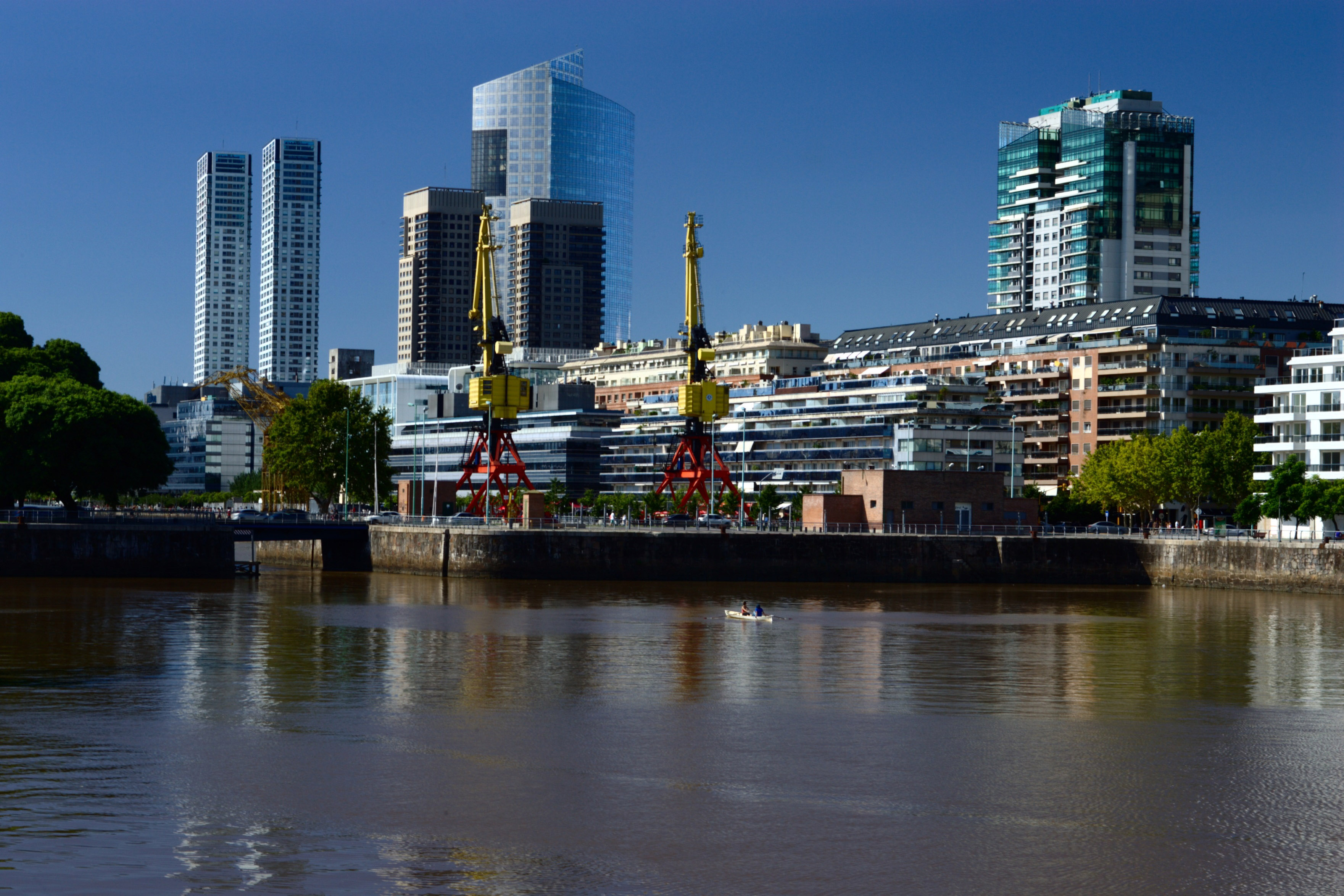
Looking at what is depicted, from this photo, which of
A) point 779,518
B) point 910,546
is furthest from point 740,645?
point 779,518

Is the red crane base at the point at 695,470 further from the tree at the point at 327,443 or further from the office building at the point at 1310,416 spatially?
the office building at the point at 1310,416

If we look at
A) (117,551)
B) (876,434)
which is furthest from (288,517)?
(876,434)

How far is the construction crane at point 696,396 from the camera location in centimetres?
14388

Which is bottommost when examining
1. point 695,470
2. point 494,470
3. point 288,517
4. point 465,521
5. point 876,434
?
point 465,521

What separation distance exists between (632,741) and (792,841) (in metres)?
11.8

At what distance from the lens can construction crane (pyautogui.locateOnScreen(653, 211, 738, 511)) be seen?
472 feet

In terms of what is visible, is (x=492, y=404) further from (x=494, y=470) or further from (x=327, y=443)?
(x=327, y=443)

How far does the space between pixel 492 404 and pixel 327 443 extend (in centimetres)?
2197

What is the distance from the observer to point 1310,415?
130625 mm

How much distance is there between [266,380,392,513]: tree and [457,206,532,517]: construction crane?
12325 millimetres

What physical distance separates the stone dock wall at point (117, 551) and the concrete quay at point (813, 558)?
51.6 feet

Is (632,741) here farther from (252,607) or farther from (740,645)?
(252,607)

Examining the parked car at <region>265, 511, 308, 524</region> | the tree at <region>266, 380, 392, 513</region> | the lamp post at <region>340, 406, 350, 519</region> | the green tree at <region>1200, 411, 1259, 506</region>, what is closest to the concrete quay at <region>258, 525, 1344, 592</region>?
the parked car at <region>265, 511, 308, 524</region>

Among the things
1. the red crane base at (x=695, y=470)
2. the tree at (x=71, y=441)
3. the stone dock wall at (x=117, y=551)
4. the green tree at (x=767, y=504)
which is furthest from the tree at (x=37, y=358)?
the green tree at (x=767, y=504)
